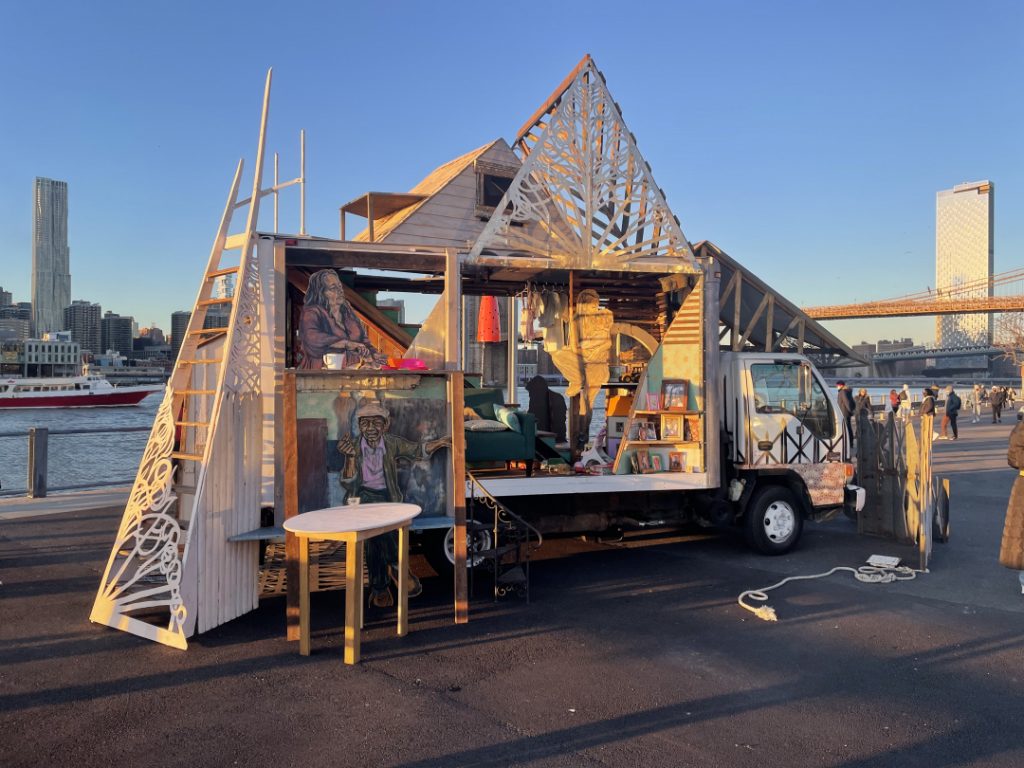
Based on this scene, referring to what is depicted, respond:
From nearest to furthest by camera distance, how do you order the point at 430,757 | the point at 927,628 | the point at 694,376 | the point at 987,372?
the point at 430,757 < the point at 927,628 < the point at 694,376 < the point at 987,372

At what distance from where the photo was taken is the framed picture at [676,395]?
299 inches

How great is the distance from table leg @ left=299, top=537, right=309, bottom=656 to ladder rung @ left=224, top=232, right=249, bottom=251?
8.50ft

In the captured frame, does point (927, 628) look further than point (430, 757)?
Yes

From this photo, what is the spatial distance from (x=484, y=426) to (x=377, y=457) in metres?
1.62

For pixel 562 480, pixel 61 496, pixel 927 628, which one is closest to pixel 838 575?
pixel 927 628

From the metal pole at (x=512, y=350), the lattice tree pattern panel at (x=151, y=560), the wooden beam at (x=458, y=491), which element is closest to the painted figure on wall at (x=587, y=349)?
the wooden beam at (x=458, y=491)

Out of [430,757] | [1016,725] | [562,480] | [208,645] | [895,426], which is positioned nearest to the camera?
[430,757]

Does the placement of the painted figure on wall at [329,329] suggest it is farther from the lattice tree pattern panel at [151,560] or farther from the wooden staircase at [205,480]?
the lattice tree pattern panel at [151,560]

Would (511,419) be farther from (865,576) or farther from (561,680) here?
(865,576)

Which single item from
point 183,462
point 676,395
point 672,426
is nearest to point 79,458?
point 183,462

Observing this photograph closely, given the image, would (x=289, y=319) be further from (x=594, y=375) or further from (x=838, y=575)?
(x=838, y=575)

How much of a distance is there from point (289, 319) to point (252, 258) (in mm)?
2423

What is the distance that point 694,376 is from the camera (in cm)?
763

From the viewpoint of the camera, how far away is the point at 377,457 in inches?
235
